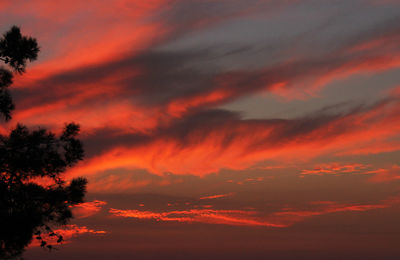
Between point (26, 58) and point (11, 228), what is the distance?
22.7ft

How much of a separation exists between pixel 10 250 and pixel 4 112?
5361 millimetres

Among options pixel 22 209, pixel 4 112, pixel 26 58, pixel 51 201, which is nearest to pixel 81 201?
pixel 51 201

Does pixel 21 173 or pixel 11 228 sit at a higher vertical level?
pixel 21 173

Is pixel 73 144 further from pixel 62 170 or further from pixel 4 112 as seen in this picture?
pixel 4 112

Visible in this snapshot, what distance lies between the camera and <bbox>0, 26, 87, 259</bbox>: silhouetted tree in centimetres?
1825

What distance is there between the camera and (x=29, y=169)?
19.8 meters

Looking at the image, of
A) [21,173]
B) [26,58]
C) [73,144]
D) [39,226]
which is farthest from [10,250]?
[26,58]

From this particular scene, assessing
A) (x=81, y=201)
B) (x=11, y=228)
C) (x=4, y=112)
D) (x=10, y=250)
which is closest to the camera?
(x=11, y=228)

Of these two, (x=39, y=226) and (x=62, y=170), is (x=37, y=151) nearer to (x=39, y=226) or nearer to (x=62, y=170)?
(x=62, y=170)

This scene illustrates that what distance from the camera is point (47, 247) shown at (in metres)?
17.2

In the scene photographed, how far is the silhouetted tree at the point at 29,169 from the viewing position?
719 inches

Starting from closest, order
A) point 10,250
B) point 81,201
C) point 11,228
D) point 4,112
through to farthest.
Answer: point 11,228, point 10,250, point 4,112, point 81,201

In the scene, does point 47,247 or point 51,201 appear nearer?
point 47,247

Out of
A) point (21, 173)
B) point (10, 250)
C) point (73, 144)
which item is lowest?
point (10, 250)
